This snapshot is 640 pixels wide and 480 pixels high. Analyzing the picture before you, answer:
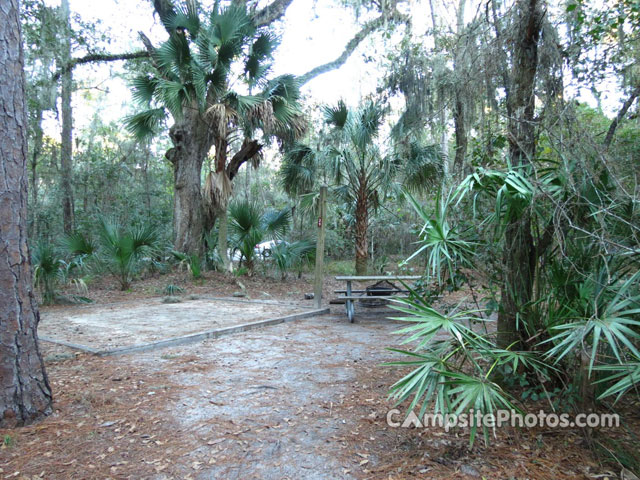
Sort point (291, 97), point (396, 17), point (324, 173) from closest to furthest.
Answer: point (324, 173), point (291, 97), point (396, 17)

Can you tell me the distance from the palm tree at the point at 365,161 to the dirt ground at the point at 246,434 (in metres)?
5.40

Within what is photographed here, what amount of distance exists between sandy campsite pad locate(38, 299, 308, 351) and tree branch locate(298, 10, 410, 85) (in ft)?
29.7

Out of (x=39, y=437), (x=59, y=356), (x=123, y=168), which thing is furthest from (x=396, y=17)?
(x=39, y=437)

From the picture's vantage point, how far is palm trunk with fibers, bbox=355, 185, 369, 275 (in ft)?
30.3

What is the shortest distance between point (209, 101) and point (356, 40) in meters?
7.95

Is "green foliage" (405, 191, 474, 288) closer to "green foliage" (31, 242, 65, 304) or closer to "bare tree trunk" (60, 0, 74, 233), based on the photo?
"green foliage" (31, 242, 65, 304)

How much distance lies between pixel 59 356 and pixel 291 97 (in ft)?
26.5

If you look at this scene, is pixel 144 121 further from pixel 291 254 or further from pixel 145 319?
pixel 145 319

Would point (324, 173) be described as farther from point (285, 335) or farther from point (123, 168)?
point (123, 168)

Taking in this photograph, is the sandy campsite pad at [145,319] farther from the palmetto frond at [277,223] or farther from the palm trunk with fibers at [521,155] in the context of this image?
the palm trunk with fibers at [521,155]

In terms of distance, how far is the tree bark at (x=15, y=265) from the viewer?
2.64 meters

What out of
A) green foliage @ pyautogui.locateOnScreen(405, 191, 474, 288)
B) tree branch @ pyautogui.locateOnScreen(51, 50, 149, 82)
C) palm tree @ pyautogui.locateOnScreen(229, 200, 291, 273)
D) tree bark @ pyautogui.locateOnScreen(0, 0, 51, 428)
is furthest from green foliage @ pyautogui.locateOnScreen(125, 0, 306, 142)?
green foliage @ pyautogui.locateOnScreen(405, 191, 474, 288)

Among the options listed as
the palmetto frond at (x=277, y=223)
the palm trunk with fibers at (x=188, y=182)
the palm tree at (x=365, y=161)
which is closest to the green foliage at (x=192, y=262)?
the palm trunk with fibers at (x=188, y=182)

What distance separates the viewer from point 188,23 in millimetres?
9633
